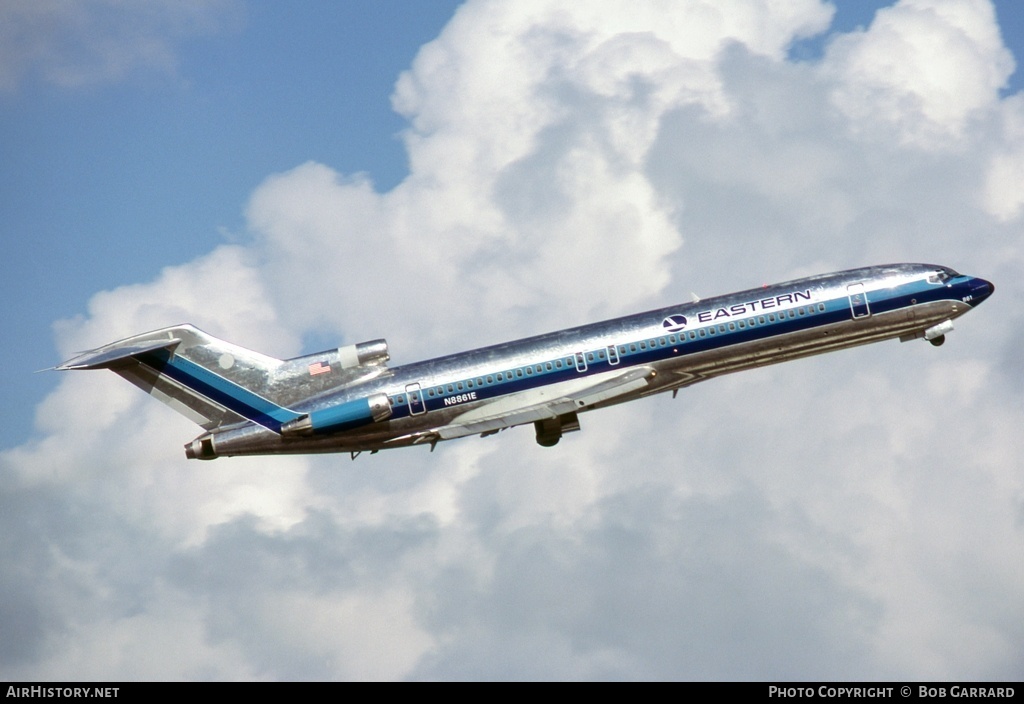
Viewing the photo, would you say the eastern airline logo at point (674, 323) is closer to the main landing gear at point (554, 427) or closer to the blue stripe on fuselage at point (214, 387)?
the main landing gear at point (554, 427)

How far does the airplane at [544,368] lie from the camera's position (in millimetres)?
73688

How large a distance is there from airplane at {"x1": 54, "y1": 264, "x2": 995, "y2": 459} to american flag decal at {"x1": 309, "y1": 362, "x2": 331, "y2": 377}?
0.21 ft

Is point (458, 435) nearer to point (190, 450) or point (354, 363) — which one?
point (354, 363)

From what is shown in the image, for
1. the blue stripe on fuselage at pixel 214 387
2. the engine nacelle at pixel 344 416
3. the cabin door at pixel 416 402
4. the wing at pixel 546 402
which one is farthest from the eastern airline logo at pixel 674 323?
the blue stripe on fuselage at pixel 214 387

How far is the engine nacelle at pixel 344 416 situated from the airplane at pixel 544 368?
0.14 ft

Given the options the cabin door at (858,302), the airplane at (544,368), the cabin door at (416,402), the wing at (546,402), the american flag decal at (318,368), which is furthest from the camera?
the american flag decal at (318,368)

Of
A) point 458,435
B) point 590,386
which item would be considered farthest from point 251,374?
point 590,386

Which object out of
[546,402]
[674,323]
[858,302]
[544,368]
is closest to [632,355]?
[674,323]

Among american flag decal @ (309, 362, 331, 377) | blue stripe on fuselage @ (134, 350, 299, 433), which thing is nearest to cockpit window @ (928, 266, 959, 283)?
american flag decal @ (309, 362, 331, 377)

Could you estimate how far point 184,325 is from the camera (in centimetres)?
7819

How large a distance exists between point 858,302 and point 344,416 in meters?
23.0

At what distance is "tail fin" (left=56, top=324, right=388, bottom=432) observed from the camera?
251 feet

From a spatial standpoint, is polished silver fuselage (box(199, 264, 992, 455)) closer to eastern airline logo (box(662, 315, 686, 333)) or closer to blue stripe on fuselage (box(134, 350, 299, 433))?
eastern airline logo (box(662, 315, 686, 333))

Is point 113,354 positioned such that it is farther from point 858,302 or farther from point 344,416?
point 858,302
